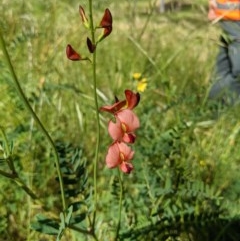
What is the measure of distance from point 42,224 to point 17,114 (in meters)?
0.78

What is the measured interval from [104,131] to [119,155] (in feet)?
3.05

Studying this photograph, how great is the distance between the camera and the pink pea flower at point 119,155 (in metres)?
0.76

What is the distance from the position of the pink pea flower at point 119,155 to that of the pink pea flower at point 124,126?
14 millimetres

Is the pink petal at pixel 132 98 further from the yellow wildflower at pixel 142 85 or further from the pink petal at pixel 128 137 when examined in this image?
the yellow wildflower at pixel 142 85

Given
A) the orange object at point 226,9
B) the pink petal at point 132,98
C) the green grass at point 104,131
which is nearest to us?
the pink petal at point 132,98

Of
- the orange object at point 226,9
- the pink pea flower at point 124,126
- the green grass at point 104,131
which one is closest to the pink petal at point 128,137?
the pink pea flower at point 124,126

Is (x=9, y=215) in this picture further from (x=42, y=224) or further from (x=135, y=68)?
(x=135, y=68)

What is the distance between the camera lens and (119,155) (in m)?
0.76

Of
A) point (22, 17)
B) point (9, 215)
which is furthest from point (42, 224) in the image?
point (22, 17)

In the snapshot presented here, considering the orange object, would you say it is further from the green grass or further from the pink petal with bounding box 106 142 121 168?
the pink petal with bounding box 106 142 121 168

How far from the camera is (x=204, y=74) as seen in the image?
7.70 feet

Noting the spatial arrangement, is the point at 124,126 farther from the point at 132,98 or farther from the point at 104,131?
the point at 104,131

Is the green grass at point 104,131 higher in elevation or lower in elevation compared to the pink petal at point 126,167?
lower

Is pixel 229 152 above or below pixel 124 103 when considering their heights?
below
